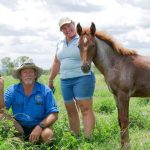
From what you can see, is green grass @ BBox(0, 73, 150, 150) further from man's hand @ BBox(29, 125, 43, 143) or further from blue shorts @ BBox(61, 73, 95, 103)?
blue shorts @ BBox(61, 73, 95, 103)

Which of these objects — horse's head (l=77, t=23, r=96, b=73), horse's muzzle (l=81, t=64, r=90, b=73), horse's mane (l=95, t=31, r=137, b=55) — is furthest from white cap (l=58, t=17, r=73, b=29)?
horse's muzzle (l=81, t=64, r=90, b=73)

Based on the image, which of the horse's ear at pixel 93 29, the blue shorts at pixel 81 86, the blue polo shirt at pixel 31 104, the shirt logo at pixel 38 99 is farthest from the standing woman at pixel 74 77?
the shirt logo at pixel 38 99

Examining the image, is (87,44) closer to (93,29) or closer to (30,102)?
(93,29)

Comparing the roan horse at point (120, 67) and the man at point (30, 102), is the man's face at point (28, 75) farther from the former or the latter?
the roan horse at point (120, 67)

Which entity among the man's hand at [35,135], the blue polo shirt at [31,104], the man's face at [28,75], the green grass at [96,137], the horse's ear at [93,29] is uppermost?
the horse's ear at [93,29]

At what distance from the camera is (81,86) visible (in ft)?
19.9

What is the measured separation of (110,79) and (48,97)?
1.33 metres

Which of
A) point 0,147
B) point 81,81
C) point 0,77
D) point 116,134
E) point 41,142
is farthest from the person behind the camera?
point 116,134

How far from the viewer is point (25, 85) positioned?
5.50 m

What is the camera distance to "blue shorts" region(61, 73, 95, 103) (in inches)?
239

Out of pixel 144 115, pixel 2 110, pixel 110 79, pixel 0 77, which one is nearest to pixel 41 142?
pixel 2 110

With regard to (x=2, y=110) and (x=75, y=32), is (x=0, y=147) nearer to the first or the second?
(x=2, y=110)

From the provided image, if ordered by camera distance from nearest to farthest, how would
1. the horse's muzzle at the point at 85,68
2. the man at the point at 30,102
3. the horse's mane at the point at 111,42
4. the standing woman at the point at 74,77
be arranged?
the man at the point at 30,102, the horse's muzzle at the point at 85,68, the standing woman at the point at 74,77, the horse's mane at the point at 111,42

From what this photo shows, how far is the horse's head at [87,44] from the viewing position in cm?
598
